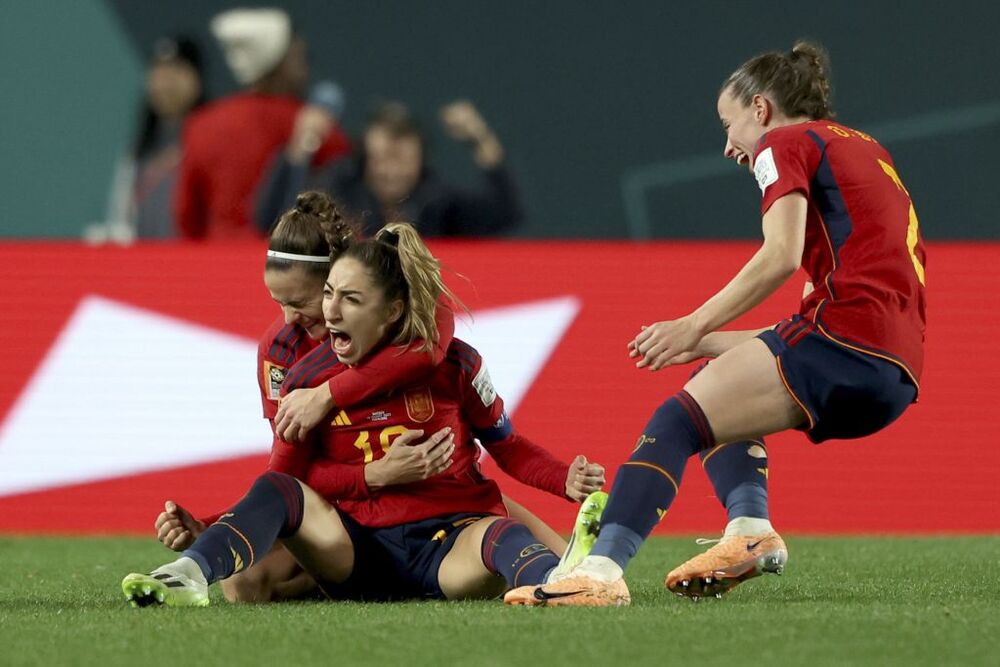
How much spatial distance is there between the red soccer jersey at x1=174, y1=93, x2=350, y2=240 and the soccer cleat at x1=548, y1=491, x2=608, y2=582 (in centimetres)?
376

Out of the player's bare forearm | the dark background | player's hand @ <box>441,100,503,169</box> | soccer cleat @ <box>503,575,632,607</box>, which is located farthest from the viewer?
the dark background

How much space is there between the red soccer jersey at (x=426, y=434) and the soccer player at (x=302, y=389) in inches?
2.1

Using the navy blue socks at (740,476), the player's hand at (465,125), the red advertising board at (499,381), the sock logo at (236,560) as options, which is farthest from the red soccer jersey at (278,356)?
the player's hand at (465,125)

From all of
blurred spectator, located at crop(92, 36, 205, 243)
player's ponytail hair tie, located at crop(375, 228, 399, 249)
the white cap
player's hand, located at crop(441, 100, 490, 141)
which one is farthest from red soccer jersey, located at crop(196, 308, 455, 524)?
blurred spectator, located at crop(92, 36, 205, 243)

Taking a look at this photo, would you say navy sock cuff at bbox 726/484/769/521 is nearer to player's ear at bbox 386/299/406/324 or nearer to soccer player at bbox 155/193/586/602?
soccer player at bbox 155/193/586/602

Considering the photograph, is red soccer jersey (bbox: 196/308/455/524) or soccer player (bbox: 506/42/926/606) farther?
red soccer jersey (bbox: 196/308/455/524)

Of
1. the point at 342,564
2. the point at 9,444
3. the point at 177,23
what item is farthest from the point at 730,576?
the point at 177,23

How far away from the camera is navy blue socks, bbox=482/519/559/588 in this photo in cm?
398

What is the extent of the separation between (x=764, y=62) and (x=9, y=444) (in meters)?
3.51

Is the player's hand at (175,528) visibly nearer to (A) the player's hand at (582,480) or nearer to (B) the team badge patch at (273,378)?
(B) the team badge patch at (273,378)

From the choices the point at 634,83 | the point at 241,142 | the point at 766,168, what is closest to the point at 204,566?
the point at 766,168

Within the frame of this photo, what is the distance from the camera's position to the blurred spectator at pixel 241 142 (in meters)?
7.50

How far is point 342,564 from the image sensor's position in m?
4.19

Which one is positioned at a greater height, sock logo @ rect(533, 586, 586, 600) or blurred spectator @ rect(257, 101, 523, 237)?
blurred spectator @ rect(257, 101, 523, 237)
